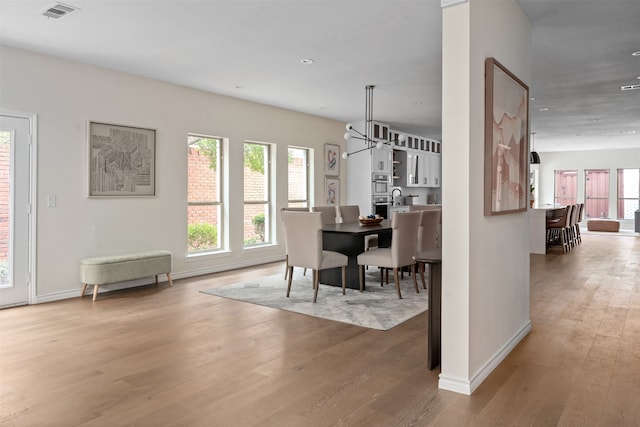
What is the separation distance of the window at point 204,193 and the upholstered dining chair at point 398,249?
2688 millimetres

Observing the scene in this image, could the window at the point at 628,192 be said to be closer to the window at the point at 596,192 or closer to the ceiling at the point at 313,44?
the window at the point at 596,192

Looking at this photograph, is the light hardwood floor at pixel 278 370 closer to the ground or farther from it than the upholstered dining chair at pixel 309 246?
closer to the ground

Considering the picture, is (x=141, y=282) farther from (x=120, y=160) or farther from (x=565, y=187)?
(x=565, y=187)

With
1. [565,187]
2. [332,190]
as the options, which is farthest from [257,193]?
[565,187]

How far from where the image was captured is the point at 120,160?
548cm

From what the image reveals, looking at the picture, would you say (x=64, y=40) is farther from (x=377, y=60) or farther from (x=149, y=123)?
(x=377, y=60)

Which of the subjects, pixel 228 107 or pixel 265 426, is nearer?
pixel 265 426

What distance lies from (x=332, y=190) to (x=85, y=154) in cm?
472

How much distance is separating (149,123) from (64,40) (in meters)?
1.57

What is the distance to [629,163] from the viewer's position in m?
14.0

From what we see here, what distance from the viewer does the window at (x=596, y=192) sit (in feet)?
47.5

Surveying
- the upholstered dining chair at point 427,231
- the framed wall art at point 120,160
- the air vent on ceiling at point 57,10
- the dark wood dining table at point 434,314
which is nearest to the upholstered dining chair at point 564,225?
the upholstered dining chair at point 427,231

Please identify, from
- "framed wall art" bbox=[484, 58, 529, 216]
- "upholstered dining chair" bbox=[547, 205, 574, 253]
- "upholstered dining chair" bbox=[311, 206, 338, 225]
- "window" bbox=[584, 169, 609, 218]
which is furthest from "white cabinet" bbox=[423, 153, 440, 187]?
"framed wall art" bbox=[484, 58, 529, 216]

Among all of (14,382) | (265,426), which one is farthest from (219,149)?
(265,426)
